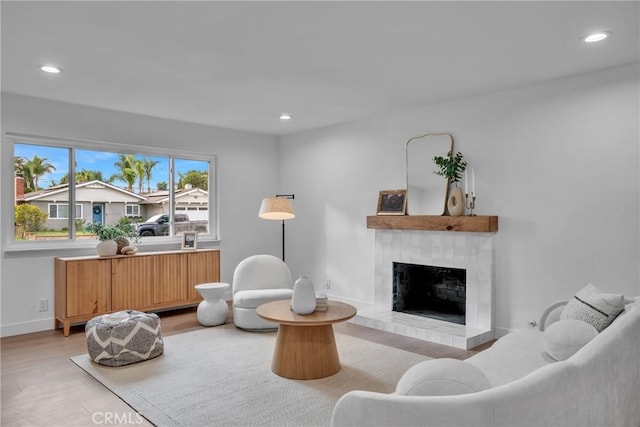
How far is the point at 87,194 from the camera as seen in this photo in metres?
5.01

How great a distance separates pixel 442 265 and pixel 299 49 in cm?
273

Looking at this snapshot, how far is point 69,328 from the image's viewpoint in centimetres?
448

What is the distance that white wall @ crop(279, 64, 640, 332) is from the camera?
3543mm

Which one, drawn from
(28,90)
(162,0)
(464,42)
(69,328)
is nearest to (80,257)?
(69,328)

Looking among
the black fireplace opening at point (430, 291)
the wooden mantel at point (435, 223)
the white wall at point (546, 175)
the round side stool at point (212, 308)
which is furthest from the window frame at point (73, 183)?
the black fireplace opening at point (430, 291)

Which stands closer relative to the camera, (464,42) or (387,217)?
(464,42)

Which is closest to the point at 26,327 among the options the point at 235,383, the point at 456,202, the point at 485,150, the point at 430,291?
the point at 235,383

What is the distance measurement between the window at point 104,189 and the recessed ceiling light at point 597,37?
14.9 ft

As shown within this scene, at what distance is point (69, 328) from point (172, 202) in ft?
6.39

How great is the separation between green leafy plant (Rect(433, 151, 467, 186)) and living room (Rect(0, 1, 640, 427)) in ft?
0.39

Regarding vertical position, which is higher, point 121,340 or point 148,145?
point 148,145

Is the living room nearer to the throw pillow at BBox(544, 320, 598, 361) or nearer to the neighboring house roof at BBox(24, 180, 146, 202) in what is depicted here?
the neighboring house roof at BBox(24, 180, 146, 202)

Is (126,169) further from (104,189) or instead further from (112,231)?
(112,231)

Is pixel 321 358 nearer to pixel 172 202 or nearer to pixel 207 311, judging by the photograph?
pixel 207 311
